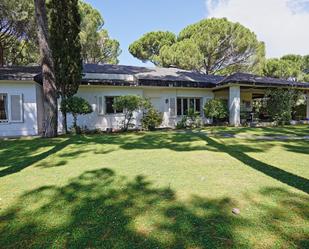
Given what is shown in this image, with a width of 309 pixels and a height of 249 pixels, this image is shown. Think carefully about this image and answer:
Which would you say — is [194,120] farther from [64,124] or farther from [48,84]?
[48,84]

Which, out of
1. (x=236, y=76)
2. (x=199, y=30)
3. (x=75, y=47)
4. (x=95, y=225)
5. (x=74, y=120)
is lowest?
(x=95, y=225)

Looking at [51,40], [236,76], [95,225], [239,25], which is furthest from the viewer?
[239,25]

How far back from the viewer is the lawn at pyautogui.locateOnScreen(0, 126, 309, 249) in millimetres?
2693

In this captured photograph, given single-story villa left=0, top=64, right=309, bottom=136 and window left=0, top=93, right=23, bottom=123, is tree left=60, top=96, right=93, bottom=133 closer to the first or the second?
single-story villa left=0, top=64, right=309, bottom=136

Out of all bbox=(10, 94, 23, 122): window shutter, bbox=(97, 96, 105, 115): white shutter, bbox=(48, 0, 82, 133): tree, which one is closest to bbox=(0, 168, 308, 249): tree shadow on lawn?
bbox=(48, 0, 82, 133): tree

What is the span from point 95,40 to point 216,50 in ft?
42.2

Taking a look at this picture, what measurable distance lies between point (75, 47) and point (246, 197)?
12591 mm

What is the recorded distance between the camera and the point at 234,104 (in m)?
16.5

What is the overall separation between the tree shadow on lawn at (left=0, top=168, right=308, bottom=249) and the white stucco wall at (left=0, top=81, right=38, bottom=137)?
10.3 m

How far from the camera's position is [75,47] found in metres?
13.5

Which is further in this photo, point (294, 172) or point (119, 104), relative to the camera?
point (119, 104)

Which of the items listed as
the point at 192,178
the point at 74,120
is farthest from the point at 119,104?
the point at 192,178

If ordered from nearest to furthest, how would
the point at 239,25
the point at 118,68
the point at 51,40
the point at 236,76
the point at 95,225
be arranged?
the point at 95,225 < the point at 51,40 < the point at 236,76 < the point at 118,68 < the point at 239,25

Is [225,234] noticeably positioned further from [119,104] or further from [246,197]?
[119,104]
